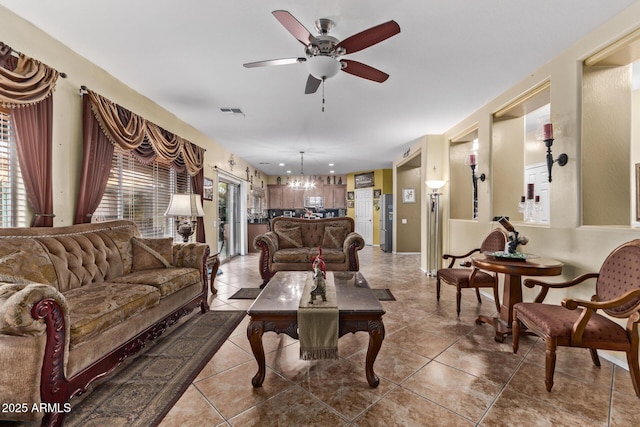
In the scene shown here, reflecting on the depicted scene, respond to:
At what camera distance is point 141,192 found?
12.3 feet

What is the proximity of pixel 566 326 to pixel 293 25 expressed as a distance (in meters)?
2.72

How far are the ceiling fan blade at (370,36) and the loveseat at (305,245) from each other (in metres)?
2.87

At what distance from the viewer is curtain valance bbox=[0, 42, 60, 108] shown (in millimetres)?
1964

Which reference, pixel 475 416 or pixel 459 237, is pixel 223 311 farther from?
pixel 459 237

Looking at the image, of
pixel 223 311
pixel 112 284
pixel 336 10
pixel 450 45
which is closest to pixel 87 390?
pixel 112 284

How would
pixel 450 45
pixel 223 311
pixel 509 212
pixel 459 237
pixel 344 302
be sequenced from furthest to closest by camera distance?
pixel 459 237, pixel 509 212, pixel 223 311, pixel 450 45, pixel 344 302

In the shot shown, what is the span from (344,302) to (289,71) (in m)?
2.43

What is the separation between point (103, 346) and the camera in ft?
5.85

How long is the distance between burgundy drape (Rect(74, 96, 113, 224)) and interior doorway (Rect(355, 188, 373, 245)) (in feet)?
25.8

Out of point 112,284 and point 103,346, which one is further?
point 112,284

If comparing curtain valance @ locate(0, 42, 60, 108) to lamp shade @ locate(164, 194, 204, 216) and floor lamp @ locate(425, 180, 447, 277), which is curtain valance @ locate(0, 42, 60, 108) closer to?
lamp shade @ locate(164, 194, 204, 216)

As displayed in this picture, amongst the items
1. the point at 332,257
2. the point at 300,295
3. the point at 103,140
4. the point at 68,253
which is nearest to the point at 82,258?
the point at 68,253

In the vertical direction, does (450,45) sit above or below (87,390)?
above

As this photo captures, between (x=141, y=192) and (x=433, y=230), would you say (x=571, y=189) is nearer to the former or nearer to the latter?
(x=433, y=230)
